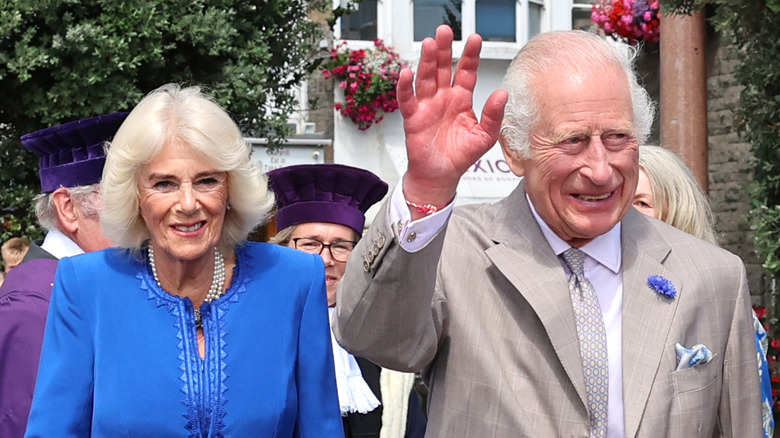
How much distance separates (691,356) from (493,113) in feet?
2.82

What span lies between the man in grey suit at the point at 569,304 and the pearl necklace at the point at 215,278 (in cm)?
62

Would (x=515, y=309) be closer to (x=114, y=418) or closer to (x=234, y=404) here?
(x=234, y=404)

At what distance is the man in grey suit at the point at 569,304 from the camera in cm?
276

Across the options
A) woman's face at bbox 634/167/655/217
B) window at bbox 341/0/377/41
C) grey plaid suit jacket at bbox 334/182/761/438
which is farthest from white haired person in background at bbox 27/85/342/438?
window at bbox 341/0/377/41

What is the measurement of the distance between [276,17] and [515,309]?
A: 23.6 ft

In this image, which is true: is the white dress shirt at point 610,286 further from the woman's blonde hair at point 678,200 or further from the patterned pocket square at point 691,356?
the woman's blonde hair at point 678,200

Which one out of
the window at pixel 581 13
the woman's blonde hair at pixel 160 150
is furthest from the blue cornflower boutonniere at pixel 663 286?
the window at pixel 581 13

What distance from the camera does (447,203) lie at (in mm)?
2508

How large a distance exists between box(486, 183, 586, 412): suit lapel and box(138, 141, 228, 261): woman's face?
78 centimetres

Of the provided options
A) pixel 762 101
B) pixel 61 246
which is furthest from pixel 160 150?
pixel 762 101

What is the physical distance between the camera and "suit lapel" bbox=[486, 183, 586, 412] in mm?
2775

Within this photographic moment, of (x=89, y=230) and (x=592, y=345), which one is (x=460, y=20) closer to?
(x=89, y=230)

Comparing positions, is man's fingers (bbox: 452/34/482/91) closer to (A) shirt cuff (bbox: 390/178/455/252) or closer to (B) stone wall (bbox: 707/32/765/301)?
(A) shirt cuff (bbox: 390/178/455/252)

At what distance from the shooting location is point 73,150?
4.34 m
